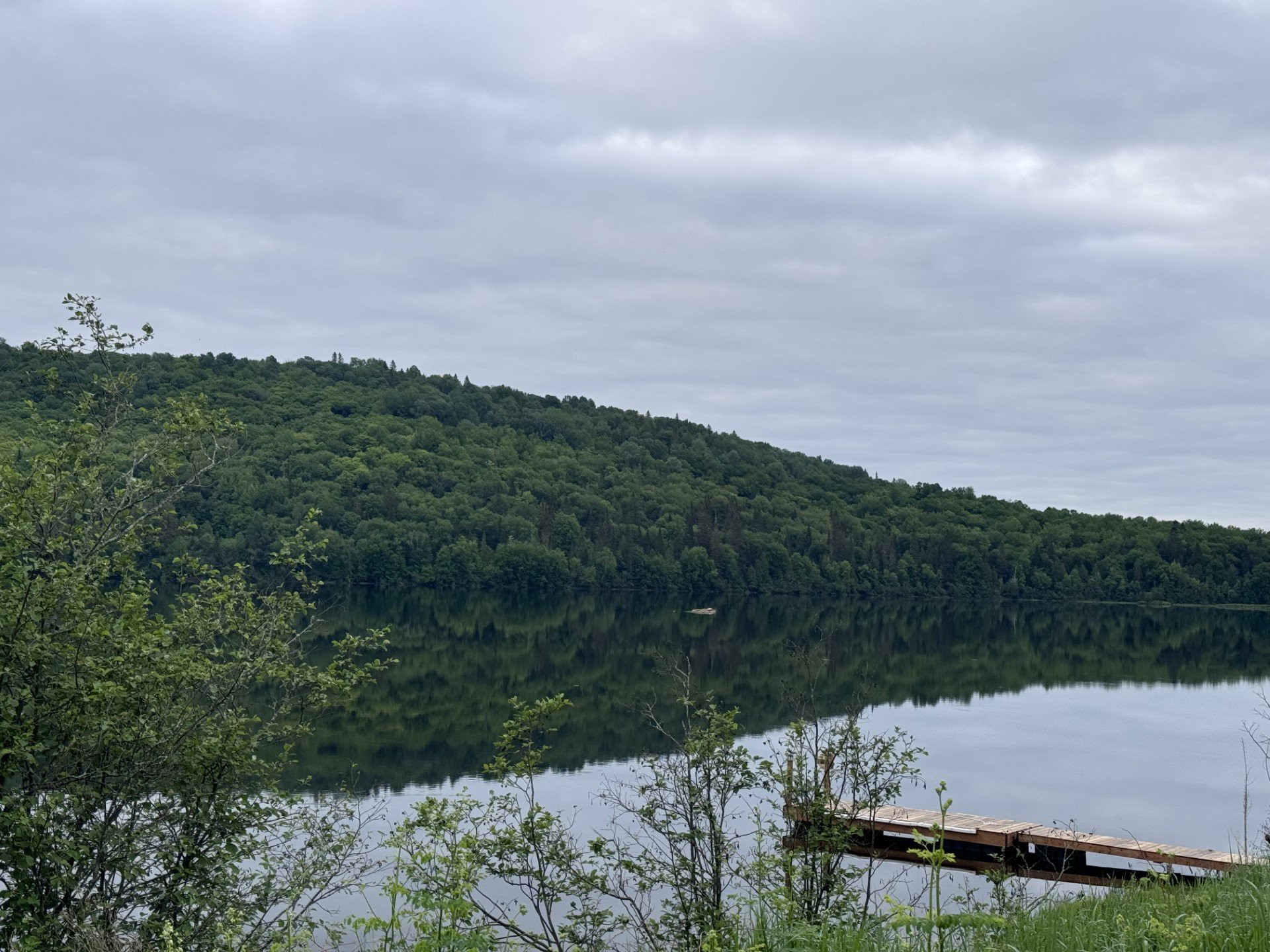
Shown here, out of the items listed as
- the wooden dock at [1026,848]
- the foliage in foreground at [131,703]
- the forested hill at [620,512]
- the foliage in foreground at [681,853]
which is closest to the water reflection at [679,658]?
the foliage in foreground at [681,853]

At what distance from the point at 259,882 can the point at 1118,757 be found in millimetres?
31447

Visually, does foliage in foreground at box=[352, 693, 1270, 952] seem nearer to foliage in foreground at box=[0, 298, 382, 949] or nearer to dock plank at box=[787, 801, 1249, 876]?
foliage in foreground at box=[0, 298, 382, 949]

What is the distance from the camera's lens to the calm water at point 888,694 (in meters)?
27.0

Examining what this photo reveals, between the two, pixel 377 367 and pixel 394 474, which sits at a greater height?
pixel 377 367

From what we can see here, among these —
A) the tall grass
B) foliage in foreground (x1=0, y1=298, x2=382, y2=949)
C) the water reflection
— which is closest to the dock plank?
the water reflection

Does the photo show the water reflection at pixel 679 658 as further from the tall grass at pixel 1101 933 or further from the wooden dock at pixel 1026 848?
the tall grass at pixel 1101 933

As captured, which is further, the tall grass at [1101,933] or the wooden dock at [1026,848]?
the wooden dock at [1026,848]

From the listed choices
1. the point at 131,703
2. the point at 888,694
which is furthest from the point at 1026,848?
the point at 888,694

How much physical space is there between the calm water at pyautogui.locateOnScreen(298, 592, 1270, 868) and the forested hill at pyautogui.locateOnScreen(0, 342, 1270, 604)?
7.66m

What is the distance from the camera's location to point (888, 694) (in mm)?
44875

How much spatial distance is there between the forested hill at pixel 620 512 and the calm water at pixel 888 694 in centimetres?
766

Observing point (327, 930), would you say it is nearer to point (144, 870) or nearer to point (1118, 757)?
point (144, 870)

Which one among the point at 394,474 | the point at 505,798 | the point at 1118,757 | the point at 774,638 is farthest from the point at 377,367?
the point at 505,798

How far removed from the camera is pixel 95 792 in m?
7.69
